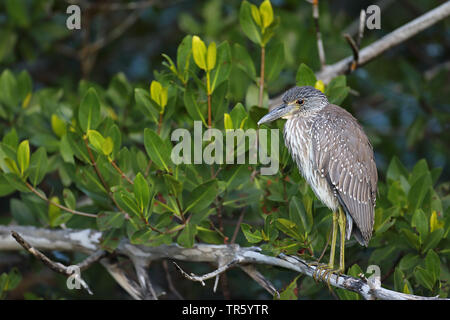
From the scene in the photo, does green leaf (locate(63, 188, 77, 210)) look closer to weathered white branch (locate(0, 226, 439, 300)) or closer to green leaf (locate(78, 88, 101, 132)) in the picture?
weathered white branch (locate(0, 226, 439, 300))

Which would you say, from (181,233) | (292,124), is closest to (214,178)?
(181,233)

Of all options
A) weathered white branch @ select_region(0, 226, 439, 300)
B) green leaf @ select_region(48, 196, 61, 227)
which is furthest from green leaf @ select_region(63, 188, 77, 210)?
weathered white branch @ select_region(0, 226, 439, 300)

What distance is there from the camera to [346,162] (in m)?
3.89

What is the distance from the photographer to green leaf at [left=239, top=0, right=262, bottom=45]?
426cm

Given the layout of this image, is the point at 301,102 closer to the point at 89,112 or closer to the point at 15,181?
the point at 89,112

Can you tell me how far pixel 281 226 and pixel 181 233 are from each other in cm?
62

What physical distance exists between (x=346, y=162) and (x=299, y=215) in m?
0.53

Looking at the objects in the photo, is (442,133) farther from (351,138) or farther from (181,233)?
(181,233)

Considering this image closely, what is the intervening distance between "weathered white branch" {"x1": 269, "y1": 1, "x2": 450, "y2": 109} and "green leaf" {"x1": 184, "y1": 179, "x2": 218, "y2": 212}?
1.76 meters

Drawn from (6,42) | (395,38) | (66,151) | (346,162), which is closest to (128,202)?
(66,151)

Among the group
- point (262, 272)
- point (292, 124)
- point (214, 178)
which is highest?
point (292, 124)

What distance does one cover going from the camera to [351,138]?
3.91 meters

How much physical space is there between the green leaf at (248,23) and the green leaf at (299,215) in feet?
4.13

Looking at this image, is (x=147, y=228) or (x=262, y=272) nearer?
(x=147, y=228)
